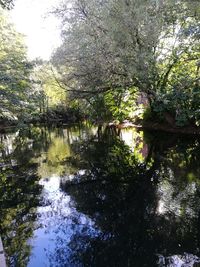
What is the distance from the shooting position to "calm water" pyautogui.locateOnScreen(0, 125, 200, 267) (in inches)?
202

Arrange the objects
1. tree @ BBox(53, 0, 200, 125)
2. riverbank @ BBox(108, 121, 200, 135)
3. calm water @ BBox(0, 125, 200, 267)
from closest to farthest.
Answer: calm water @ BBox(0, 125, 200, 267) < tree @ BBox(53, 0, 200, 125) < riverbank @ BBox(108, 121, 200, 135)

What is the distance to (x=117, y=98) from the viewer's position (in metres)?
22.9

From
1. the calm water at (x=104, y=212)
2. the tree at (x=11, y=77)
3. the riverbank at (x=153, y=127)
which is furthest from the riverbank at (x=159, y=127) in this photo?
the tree at (x=11, y=77)

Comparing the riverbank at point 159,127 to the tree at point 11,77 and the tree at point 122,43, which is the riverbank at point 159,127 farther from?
the tree at point 11,77

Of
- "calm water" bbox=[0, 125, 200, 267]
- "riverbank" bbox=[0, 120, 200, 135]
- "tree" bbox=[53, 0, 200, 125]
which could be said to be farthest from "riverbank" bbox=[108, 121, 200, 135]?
"calm water" bbox=[0, 125, 200, 267]

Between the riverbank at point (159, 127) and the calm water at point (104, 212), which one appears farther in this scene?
the riverbank at point (159, 127)

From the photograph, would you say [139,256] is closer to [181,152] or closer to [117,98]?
[181,152]

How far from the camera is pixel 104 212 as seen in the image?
7086 mm

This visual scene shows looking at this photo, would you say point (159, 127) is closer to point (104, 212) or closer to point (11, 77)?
point (11, 77)

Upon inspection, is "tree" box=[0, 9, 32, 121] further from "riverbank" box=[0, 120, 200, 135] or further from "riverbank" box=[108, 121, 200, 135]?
"riverbank" box=[108, 121, 200, 135]

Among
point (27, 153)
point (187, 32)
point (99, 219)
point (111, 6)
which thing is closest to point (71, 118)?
point (27, 153)

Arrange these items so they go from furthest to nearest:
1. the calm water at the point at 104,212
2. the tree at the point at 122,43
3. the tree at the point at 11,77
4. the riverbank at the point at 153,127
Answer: the riverbank at the point at 153,127
the tree at the point at 11,77
the tree at the point at 122,43
the calm water at the point at 104,212

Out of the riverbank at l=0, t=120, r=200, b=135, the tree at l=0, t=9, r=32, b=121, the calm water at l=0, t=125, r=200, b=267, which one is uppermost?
the tree at l=0, t=9, r=32, b=121

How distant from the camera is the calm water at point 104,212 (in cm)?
513
